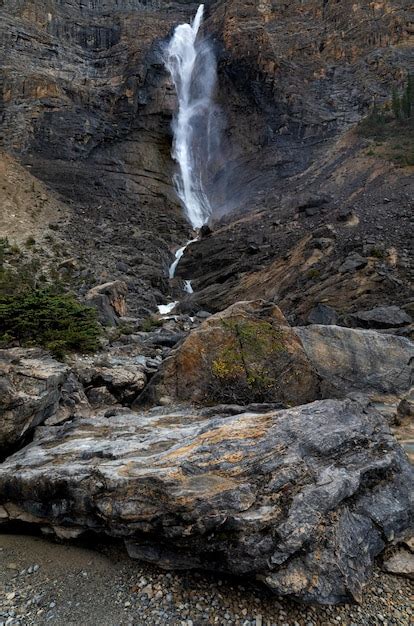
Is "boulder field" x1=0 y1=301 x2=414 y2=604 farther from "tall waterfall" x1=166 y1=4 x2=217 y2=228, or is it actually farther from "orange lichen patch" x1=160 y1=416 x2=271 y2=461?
"tall waterfall" x1=166 y1=4 x2=217 y2=228

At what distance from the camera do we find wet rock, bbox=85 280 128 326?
1594 centimetres

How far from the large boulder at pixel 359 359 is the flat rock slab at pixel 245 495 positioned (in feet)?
13.7

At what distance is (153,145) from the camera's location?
1556 inches

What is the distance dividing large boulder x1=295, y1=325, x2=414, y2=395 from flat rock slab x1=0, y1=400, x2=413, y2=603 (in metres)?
4.17

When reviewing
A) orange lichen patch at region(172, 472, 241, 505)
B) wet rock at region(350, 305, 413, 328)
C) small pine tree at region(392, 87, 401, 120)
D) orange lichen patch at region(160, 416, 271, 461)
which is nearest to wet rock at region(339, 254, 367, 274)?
wet rock at region(350, 305, 413, 328)

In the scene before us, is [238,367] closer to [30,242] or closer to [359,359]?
[359,359]

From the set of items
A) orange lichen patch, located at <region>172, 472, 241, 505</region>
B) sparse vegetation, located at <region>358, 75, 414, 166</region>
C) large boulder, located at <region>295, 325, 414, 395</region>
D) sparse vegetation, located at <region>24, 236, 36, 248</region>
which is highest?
sparse vegetation, located at <region>358, 75, 414, 166</region>

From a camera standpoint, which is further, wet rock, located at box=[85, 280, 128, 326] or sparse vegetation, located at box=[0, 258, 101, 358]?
wet rock, located at box=[85, 280, 128, 326]

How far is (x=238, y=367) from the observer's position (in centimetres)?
824

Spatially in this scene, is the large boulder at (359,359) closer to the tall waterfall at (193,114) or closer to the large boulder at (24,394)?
the large boulder at (24,394)

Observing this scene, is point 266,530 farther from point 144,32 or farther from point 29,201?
point 144,32

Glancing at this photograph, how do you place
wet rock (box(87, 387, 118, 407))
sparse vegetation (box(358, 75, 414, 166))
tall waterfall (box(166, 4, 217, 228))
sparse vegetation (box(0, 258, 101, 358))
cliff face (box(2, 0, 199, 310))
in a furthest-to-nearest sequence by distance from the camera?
tall waterfall (box(166, 4, 217, 228)), cliff face (box(2, 0, 199, 310)), sparse vegetation (box(358, 75, 414, 166)), sparse vegetation (box(0, 258, 101, 358)), wet rock (box(87, 387, 118, 407))

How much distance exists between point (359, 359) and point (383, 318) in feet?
16.6

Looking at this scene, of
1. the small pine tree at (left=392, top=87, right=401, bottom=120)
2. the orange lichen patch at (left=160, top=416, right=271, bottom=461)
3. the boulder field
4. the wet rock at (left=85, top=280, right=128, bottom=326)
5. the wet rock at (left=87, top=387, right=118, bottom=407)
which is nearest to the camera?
the boulder field
